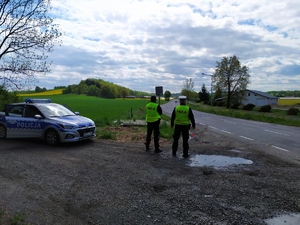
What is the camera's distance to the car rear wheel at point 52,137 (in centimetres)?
1008

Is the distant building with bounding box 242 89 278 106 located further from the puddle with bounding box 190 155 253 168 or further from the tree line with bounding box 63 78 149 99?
the tree line with bounding box 63 78 149 99

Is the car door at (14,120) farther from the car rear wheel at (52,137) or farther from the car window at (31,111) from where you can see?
the car rear wheel at (52,137)

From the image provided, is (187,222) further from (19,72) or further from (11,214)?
(19,72)

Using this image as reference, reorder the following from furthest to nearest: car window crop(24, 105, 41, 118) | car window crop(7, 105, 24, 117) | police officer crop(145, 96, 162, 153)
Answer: car window crop(7, 105, 24, 117), car window crop(24, 105, 41, 118), police officer crop(145, 96, 162, 153)

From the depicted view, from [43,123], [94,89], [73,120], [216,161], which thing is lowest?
[216,161]

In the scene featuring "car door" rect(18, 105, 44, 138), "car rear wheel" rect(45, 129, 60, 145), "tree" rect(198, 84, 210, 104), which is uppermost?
"tree" rect(198, 84, 210, 104)

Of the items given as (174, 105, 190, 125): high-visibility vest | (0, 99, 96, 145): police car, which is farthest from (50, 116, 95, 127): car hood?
(174, 105, 190, 125): high-visibility vest

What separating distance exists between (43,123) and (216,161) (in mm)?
6659

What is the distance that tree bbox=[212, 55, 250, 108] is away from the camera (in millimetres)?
63562

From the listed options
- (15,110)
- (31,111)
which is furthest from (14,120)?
(31,111)

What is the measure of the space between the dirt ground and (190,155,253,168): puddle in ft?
0.11

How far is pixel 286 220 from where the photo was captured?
13.5 ft

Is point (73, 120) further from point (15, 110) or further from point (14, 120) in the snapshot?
point (15, 110)

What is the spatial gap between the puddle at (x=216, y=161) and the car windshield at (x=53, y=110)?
19.4 ft
